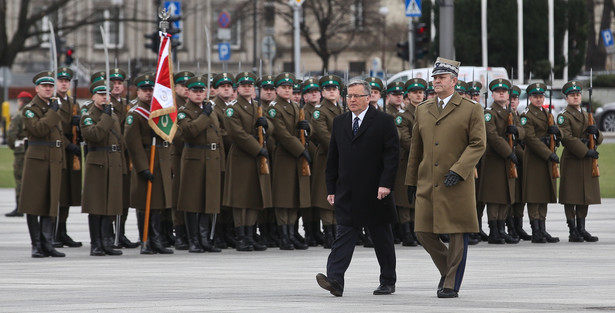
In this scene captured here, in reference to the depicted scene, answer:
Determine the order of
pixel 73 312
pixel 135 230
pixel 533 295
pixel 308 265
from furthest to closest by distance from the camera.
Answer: pixel 135 230, pixel 308 265, pixel 533 295, pixel 73 312

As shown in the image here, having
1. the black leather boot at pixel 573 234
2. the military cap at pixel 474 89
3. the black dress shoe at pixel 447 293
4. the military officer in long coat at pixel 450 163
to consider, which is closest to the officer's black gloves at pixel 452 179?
the military officer in long coat at pixel 450 163

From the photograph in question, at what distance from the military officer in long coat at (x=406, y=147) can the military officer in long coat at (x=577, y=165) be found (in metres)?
1.91

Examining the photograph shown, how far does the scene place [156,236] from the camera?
16.2 m

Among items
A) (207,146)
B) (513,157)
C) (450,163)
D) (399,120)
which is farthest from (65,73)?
(450,163)

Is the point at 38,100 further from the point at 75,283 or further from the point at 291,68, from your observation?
the point at 291,68

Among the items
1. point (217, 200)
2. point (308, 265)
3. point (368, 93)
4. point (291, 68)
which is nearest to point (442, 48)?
point (217, 200)

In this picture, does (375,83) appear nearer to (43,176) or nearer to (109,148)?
(109,148)

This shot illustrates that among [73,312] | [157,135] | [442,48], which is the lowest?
[73,312]

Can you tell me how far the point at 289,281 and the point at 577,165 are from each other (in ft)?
20.3

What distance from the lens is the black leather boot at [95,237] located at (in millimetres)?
15969

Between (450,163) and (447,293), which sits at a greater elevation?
(450,163)

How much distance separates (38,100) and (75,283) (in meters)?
3.29

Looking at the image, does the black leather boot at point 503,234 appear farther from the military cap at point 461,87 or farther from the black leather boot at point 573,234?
the military cap at point 461,87

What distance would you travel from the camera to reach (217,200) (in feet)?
54.0
